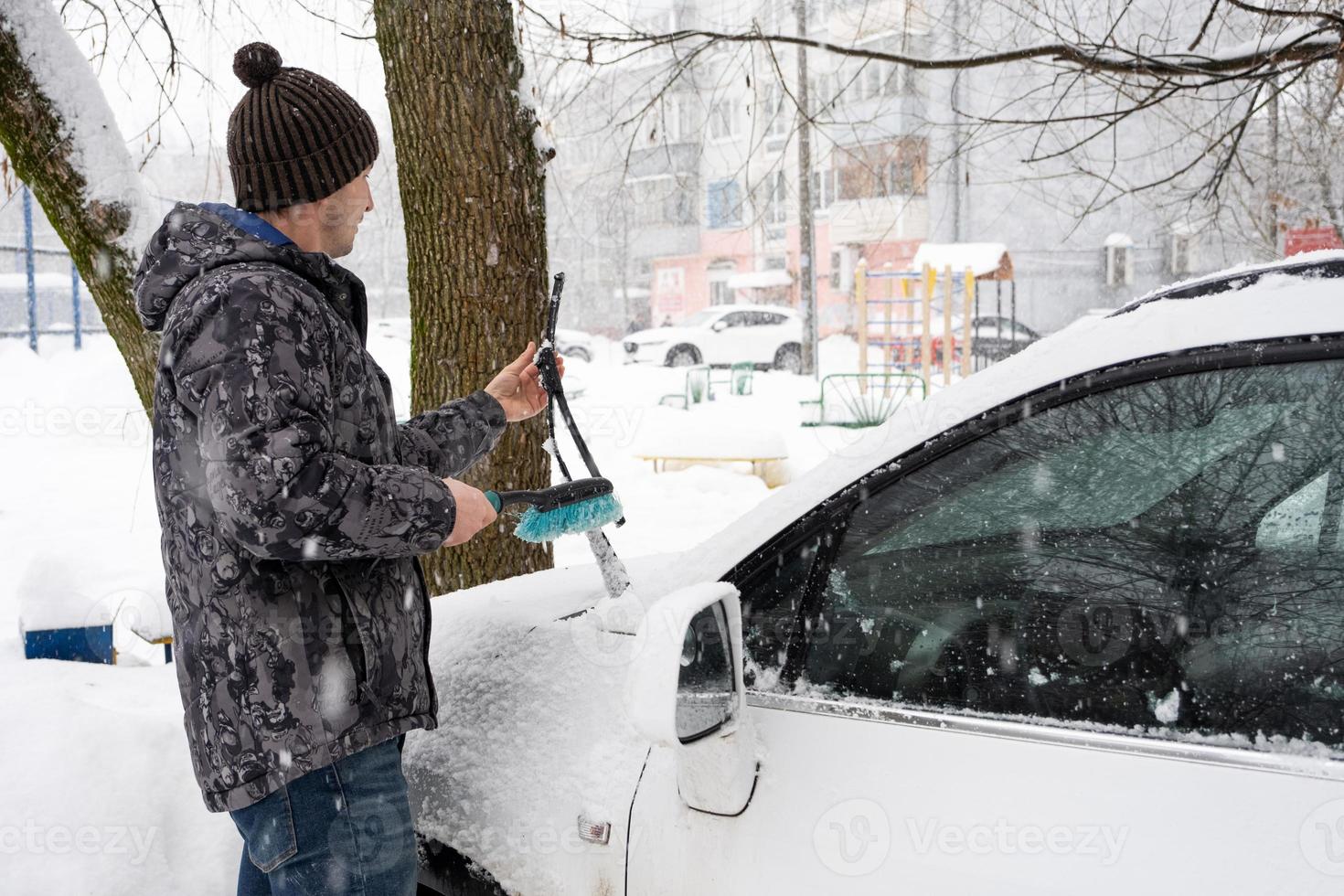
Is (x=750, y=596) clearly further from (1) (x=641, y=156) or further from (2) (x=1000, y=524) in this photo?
(1) (x=641, y=156)

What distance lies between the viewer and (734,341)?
25.9 metres

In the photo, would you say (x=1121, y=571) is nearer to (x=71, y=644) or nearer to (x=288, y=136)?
(x=288, y=136)

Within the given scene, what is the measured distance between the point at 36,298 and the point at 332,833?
16.8 meters

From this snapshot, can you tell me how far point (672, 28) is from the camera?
18.3 feet

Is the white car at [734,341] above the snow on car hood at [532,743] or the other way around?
above

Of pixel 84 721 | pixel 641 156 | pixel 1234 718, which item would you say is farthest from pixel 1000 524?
pixel 641 156

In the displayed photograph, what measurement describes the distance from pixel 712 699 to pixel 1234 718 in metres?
0.62

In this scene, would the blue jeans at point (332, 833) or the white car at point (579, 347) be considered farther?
the white car at point (579, 347)

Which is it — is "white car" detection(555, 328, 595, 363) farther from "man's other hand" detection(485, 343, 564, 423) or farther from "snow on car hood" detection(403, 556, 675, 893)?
"snow on car hood" detection(403, 556, 675, 893)

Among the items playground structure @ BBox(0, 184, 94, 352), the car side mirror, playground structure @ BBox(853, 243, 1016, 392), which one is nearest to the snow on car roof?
the car side mirror

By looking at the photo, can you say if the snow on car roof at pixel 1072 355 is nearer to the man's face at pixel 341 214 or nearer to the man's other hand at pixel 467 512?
the man's other hand at pixel 467 512

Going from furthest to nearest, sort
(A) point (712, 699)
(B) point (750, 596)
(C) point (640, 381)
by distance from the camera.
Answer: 1. (C) point (640, 381)
2. (B) point (750, 596)
3. (A) point (712, 699)

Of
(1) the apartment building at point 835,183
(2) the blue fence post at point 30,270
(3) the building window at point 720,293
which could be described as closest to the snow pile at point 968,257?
(1) the apartment building at point 835,183

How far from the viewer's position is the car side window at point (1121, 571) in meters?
1.23
